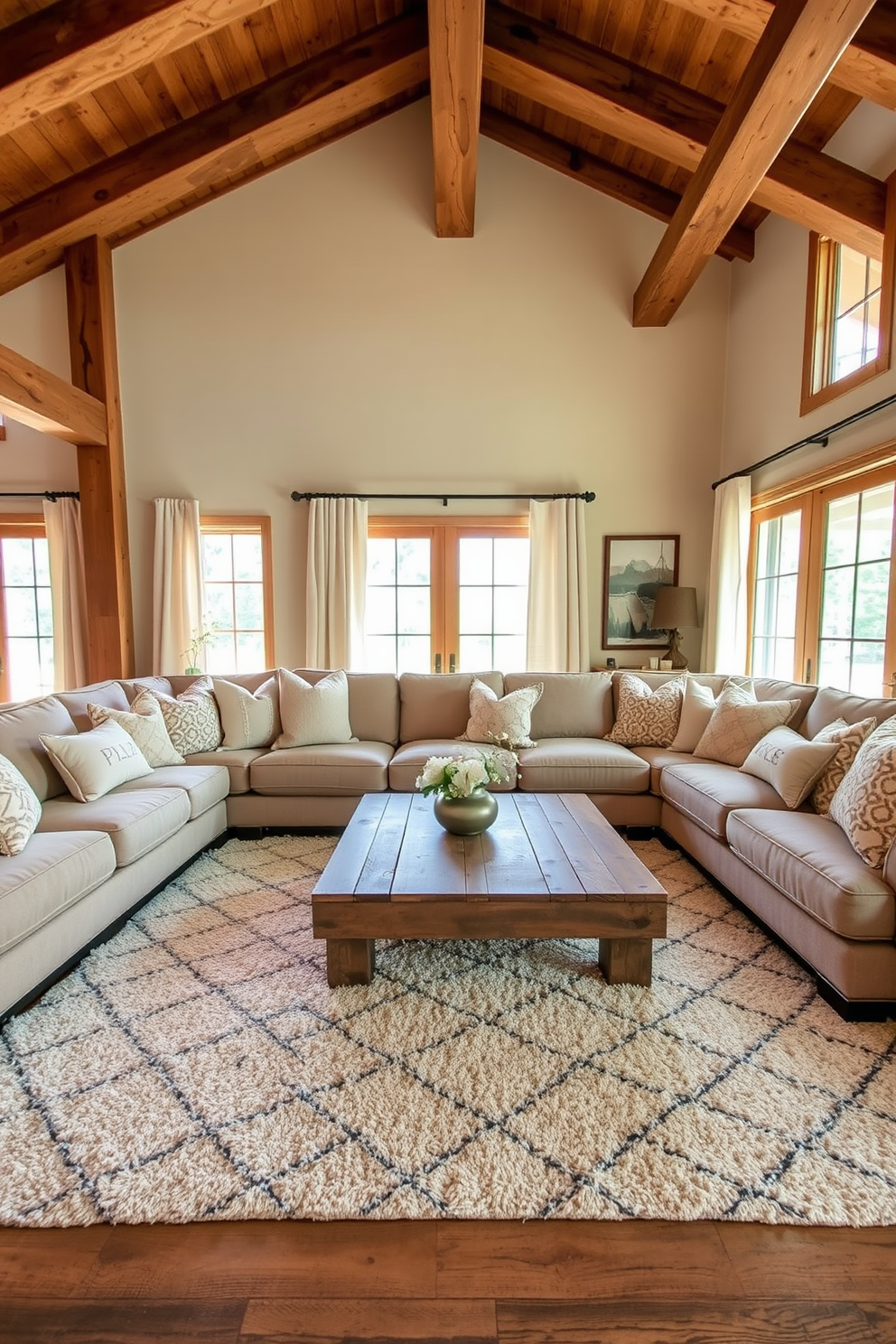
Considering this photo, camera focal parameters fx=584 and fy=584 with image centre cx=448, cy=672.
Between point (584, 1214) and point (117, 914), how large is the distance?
74.9 inches

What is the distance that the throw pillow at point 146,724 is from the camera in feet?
9.72

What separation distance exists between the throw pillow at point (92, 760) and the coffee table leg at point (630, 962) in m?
A: 2.22

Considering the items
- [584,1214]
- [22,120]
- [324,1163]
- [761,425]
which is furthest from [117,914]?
[761,425]

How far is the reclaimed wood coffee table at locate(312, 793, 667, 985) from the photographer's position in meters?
1.81

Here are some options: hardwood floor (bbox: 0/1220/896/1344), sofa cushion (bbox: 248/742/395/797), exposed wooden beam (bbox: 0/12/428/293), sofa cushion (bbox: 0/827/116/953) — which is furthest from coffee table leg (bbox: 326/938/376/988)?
exposed wooden beam (bbox: 0/12/428/293)

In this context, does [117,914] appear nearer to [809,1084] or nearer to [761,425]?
[809,1084]

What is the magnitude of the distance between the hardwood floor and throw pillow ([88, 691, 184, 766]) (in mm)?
2153

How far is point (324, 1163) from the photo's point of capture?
1.30 metres

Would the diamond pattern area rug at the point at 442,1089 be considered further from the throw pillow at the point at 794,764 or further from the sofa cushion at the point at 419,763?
the sofa cushion at the point at 419,763

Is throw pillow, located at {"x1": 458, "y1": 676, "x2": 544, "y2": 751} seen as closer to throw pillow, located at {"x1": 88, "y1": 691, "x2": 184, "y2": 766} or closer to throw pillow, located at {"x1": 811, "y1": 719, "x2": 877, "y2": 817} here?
throw pillow, located at {"x1": 811, "y1": 719, "x2": 877, "y2": 817}

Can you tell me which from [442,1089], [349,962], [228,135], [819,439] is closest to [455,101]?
[228,135]

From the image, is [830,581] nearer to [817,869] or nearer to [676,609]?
[676,609]

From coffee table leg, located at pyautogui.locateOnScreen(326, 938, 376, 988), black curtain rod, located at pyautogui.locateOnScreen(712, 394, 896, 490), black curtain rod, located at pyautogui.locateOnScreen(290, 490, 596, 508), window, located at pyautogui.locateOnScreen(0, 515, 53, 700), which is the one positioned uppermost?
black curtain rod, located at pyautogui.locateOnScreen(712, 394, 896, 490)

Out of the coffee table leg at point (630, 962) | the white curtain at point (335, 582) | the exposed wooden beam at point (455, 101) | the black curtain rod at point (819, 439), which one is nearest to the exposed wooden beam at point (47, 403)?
the white curtain at point (335, 582)
